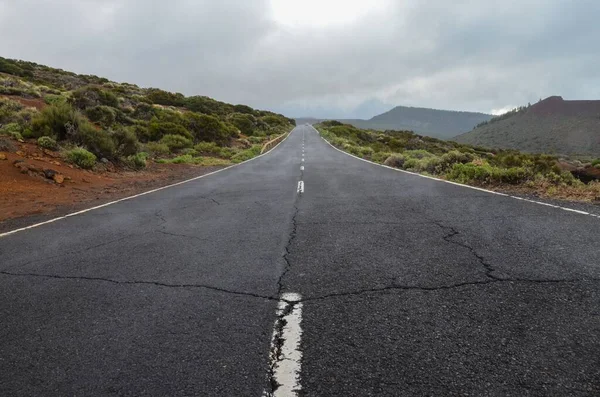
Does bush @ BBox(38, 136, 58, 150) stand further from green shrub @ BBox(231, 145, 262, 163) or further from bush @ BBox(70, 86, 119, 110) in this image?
green shrub @ BBox(231, 145, 262, 163)

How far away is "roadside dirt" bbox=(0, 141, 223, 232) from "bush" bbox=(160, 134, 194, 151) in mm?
8051

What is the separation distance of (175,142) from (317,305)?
23.3 m

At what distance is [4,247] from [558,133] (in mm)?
105803

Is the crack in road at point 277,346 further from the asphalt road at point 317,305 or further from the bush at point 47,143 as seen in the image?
the bush at point 47,143

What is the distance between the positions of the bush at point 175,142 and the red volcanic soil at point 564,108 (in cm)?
10216

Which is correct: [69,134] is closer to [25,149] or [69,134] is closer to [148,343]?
[25,149]

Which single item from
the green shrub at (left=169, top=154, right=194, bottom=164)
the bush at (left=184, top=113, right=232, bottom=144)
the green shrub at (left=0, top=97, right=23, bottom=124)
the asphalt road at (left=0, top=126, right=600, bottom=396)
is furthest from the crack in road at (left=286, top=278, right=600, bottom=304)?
the bush at (left=184, top=113, right=232, bottom=144)

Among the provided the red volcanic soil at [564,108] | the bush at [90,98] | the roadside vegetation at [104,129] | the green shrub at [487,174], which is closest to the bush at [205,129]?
the roadside vegetation at [104,129]

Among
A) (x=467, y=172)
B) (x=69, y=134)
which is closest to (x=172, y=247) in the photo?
(x=467, y=172)

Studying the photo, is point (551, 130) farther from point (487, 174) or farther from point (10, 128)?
point (10, 128)

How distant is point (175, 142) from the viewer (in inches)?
972

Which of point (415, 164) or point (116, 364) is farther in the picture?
point (415, 164)

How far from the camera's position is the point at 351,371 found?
2449mm

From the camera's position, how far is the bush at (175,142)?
24.4 m
